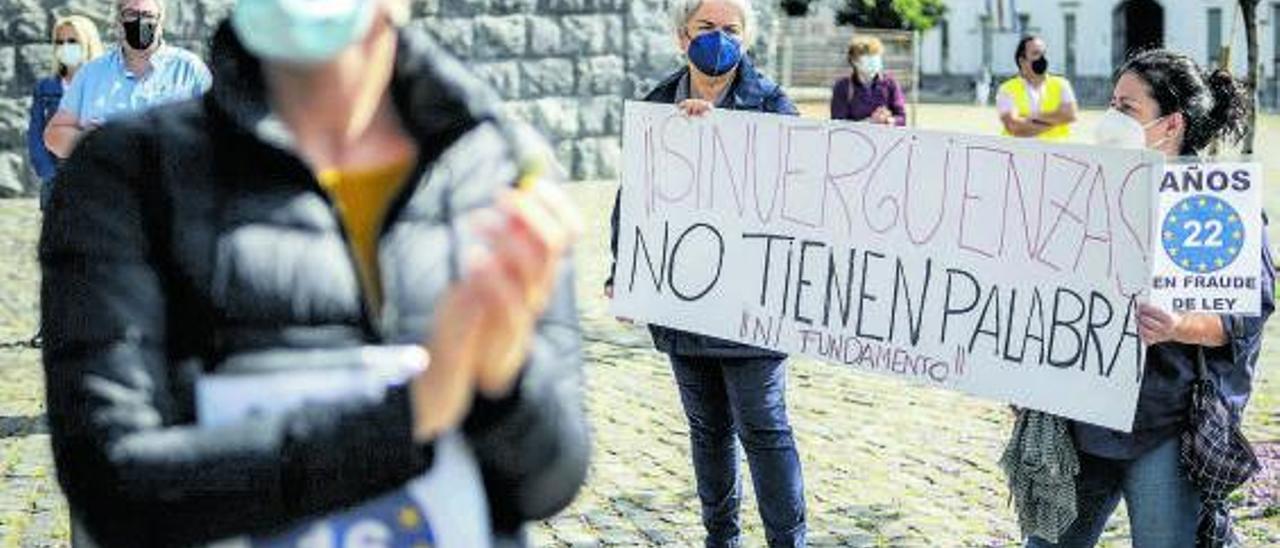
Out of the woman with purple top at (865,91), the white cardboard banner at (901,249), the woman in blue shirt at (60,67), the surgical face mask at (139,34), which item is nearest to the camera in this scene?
the white cardboard banner at (901,249)

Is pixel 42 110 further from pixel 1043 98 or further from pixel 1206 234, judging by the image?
pixel 1206 234

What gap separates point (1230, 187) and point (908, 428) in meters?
4.09

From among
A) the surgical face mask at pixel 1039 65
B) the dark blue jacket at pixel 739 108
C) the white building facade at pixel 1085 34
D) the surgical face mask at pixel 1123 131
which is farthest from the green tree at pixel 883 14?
the surgical face mask at pixel 1123 131

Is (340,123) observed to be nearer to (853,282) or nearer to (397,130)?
(397,130)

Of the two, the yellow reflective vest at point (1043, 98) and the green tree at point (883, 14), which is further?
the green tree at point (883, 14)

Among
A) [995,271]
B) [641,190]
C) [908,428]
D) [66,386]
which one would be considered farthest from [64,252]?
[908,428]

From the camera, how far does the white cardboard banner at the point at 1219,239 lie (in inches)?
174

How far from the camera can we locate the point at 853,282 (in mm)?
5828

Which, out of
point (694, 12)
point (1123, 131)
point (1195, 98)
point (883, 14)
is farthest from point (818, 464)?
point (883, 14)

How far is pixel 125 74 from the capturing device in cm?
768

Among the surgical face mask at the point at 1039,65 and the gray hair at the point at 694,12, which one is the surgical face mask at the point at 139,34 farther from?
the surgical face mask at the point at 1039,65

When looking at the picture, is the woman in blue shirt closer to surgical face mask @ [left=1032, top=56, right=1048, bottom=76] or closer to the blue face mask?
the blue face mask

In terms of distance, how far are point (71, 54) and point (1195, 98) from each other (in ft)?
23.1

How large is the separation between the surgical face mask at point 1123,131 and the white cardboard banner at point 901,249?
24 mm
